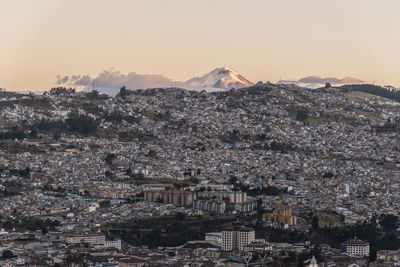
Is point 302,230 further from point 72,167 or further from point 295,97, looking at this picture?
point 295,97

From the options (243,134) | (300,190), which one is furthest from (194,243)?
(243,134)

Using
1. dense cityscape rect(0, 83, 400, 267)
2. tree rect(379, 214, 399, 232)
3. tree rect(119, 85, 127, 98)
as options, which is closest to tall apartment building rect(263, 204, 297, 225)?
dense cityscape rect(0, 83, 400, 267)

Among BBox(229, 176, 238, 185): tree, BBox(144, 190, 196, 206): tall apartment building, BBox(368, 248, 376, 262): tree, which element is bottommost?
BBox(368, 248, 376, 262): tree

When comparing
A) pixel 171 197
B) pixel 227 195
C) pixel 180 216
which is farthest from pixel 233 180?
pixel 180 216

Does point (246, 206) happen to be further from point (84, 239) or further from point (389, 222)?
point (84, 239)

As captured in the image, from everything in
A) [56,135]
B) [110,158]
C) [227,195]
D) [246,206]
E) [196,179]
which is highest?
[56,135]

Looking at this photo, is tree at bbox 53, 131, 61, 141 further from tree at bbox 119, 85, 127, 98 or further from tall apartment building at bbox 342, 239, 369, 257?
tall apartment building at bbox 342, 239, 369, 257

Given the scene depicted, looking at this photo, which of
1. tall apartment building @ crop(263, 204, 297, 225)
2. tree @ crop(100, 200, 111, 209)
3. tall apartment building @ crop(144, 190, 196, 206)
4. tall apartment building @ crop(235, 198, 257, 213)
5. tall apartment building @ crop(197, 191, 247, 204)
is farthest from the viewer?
tall apartment building @ crop(197, 191, 247, 204)

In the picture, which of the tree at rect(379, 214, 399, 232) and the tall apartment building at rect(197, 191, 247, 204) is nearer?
the tree at rect(379, 214, 399, 232)
